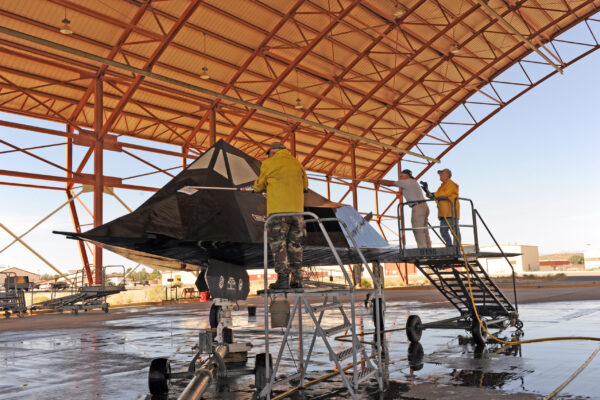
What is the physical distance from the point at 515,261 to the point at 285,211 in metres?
80.6

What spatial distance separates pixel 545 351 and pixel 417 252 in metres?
2.67

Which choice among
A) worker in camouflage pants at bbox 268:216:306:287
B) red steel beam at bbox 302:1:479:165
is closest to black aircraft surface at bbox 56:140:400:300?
worker in camouflage pants at bbox 268:216:306:287

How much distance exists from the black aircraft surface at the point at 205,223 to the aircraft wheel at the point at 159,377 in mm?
1396

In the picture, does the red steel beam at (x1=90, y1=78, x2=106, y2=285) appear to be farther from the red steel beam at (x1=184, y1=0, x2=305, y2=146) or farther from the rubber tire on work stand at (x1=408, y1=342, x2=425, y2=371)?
the rubber tire on work stand at (x1=408, y1=342, x2=425, y2=371)

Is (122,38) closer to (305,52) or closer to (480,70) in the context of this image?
(305,52)

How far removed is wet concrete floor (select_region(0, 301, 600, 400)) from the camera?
568 cm

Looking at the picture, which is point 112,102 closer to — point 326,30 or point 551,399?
point 326,30

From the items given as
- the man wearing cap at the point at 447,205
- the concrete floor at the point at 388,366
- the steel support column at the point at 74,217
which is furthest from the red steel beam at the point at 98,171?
the man wearing cap at the point at 447,205

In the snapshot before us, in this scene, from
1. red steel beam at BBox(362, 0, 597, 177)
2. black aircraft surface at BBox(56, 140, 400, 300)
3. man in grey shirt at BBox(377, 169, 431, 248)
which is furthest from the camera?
red steel beam at BBox(362, 0, 597, 177)

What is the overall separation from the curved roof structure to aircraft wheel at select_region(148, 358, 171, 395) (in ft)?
46.1

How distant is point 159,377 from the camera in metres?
5.88

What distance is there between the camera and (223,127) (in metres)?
31.7

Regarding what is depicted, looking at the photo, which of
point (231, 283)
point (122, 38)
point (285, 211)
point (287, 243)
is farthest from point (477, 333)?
point (122, 38)

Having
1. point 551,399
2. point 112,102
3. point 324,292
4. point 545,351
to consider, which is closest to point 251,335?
point 545,351
